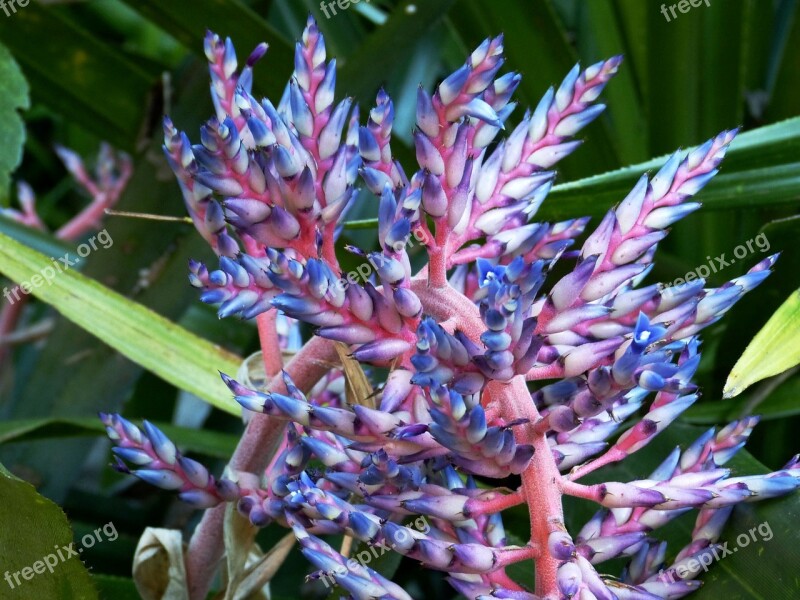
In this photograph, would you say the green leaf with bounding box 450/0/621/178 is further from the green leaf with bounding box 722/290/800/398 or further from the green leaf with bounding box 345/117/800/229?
the green leaf with bounding box 722/290/800/398

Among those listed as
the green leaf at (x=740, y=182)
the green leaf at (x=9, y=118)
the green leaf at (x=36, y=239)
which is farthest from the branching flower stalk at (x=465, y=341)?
the green leaf at (x=36, y=239)

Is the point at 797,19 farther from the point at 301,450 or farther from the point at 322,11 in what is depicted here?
the point at 301,450

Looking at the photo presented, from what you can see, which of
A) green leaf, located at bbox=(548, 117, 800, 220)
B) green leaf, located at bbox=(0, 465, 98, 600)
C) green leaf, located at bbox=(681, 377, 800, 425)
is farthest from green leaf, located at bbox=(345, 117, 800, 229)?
green leaf, located at bbox=(0, 465, 98, 600)

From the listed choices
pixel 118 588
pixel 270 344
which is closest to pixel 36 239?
pixel 118 588

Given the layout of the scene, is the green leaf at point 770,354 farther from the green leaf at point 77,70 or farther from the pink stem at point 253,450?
the green leaf at point 77,70

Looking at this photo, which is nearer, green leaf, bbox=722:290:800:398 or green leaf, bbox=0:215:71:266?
green leaf, bbox=722:290:800:398

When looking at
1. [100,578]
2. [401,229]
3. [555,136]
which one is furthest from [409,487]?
[100,578]

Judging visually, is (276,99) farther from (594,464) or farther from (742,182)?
(594,464)
